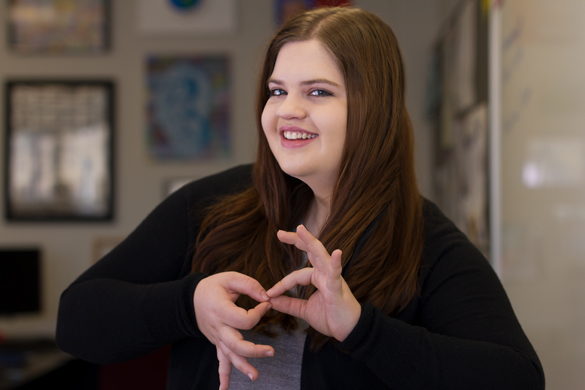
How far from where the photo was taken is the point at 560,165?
127cm

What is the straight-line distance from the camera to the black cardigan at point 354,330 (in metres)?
0.82

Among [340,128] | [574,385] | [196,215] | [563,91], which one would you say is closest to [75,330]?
[196,215]

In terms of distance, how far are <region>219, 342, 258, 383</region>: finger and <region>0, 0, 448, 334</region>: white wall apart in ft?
7.97

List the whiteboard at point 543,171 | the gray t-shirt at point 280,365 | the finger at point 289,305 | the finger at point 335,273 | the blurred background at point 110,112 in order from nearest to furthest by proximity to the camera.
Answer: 1. the finger at point 335,273
2. the finger at point 289,305
3. the gray t-shirt at point 280,365
4. the whiteboard at point 543,171
5. the blurred background at point 110,112

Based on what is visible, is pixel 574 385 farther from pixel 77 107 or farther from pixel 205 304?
A: pixel 77 107

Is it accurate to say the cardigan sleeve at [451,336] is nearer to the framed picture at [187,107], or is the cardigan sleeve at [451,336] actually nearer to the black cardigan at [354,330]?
the black cardigan at [354,330]

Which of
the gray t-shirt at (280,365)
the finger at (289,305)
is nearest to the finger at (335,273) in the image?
the finger at (289,305)

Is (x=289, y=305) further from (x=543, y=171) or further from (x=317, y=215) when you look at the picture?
(x=543, y=171)

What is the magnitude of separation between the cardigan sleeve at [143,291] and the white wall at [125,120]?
→ 2.10 metres

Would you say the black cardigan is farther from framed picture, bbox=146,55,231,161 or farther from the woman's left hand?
framed picture, bbox=146,55,231,161

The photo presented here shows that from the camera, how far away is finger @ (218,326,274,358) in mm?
788

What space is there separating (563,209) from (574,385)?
39 cm

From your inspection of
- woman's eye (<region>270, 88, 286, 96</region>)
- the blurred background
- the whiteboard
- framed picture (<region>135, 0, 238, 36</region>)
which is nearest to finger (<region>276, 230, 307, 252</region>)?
woman's eye (<region>270, 88, 286, 96</region>)

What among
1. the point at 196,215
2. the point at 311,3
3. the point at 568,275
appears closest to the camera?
the point at 196,215
